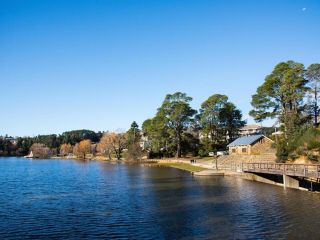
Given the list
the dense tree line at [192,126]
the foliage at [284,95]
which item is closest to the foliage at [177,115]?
the dense tree line at [192,126]

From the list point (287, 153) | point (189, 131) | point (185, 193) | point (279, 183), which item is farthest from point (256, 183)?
point (189, 131)

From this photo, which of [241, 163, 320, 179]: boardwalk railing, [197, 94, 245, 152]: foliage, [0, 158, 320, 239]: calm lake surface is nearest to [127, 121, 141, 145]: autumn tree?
[197, 94, 245, 152]: foliage

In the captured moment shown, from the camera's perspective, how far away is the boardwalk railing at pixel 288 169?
36.6 metres

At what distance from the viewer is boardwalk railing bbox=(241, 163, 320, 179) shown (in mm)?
36569

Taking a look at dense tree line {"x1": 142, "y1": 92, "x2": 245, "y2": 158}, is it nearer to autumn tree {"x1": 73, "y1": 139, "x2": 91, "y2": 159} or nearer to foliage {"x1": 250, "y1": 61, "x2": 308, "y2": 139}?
foliage {"x1": 250, "y1": 61, "x2": 308, "y2": 139}

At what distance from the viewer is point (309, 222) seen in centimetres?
2520

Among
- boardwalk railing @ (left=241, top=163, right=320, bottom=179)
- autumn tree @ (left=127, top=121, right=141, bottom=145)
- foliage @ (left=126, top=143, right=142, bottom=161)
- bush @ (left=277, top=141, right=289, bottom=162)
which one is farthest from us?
autumn tree @ (left=127, top=121, right=141, bottom=145)

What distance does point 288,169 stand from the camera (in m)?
41.8

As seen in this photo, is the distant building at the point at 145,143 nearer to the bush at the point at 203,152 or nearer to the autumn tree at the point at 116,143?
the autumn tree at the point at 116,143

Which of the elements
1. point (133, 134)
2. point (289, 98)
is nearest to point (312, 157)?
point (289, 98)

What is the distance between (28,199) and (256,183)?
29.3m

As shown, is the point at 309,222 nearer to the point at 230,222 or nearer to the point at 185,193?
the point at 230,222

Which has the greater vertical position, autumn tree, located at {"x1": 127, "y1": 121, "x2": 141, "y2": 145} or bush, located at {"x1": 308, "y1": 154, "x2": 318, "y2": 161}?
autumn tree, located at {"x1": 127, "y1": 121, "x2": 141, "y2": 145}

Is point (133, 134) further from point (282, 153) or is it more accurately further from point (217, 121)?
point (282, 153)
